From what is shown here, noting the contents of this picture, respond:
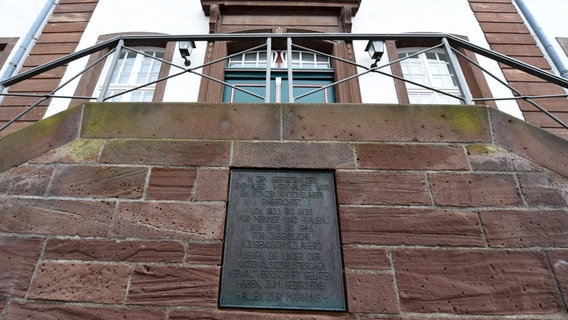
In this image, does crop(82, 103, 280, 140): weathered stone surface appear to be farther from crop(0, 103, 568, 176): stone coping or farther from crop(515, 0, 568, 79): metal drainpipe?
crop(515, 0, 568, 79): metal drainpipe

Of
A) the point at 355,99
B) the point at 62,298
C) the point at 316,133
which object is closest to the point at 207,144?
the point at 316,133

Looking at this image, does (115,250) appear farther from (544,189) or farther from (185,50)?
(185,50)

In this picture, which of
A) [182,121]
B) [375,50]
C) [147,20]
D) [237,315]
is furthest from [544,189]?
[147,20]

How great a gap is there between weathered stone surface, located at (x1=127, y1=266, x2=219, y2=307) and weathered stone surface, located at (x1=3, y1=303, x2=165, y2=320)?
6cm

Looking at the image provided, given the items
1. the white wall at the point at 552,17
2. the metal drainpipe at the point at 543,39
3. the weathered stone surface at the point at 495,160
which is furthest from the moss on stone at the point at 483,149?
the white wall at the point at 552,17

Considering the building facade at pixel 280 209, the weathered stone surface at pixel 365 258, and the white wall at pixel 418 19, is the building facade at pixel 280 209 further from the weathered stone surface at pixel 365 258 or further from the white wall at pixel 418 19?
the white wall at pixel 418 19

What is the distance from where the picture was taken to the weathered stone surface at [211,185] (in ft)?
8.36

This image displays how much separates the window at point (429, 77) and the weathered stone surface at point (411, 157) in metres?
3.86

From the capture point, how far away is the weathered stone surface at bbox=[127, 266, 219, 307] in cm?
217

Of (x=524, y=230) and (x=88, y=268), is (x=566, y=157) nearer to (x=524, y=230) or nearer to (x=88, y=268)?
(x=524, y=230)

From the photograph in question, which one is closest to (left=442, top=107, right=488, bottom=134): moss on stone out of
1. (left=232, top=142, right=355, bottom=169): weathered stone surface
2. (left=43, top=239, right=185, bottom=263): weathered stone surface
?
(left=232, top=142, right=355, bottom=169): weathered stone surface

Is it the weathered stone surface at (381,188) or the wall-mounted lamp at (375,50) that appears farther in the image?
the wall-mounted lamp at (375,50)

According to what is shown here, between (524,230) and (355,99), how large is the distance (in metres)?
3.79

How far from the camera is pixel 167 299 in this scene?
2.18 m
